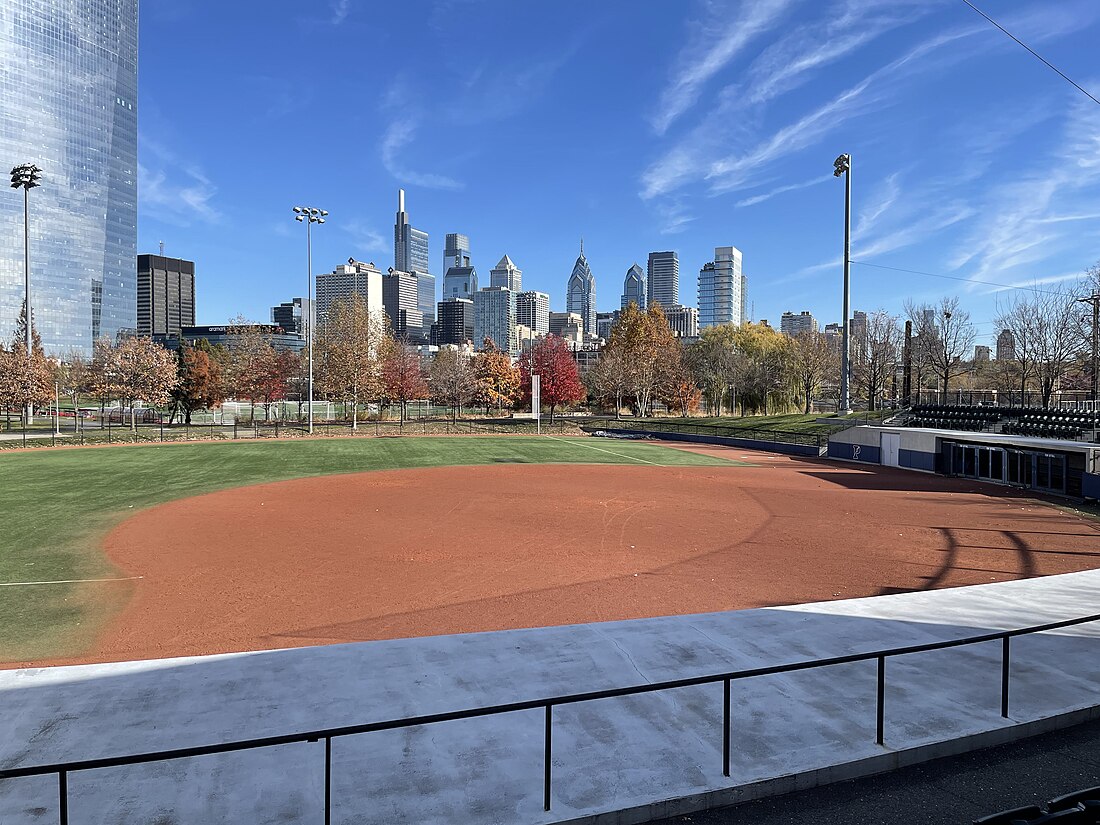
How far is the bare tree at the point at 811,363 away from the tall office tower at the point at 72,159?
174 meters

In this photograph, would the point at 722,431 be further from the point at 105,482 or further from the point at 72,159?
the point at 72,159

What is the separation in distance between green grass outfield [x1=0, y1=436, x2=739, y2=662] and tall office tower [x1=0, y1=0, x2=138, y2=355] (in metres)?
158

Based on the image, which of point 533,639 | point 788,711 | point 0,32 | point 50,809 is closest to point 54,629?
point 50,809

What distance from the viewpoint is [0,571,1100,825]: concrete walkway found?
600 cm

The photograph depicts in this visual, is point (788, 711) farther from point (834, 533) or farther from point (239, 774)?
point (834, 533)

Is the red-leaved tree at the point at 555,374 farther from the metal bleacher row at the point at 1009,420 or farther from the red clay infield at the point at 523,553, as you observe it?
the red clay infield at the point at 523,553

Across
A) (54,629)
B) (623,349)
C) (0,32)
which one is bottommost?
(54,629)

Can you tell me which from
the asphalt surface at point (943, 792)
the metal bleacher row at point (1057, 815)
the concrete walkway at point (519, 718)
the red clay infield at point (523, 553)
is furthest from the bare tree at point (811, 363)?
the metal bleacher row at point (1057, 815)

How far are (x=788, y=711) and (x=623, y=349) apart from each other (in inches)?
3072

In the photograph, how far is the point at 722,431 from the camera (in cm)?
5897

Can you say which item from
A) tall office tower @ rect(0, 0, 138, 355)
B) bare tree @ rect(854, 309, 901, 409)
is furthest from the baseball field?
tall office tower @ rect(0, 0, 138, 355)

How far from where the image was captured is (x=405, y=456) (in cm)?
4122

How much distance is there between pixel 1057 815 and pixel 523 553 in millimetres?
14020

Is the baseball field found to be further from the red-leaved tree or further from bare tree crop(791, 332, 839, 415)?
bare tree crop(791, 332, 839, 415)
